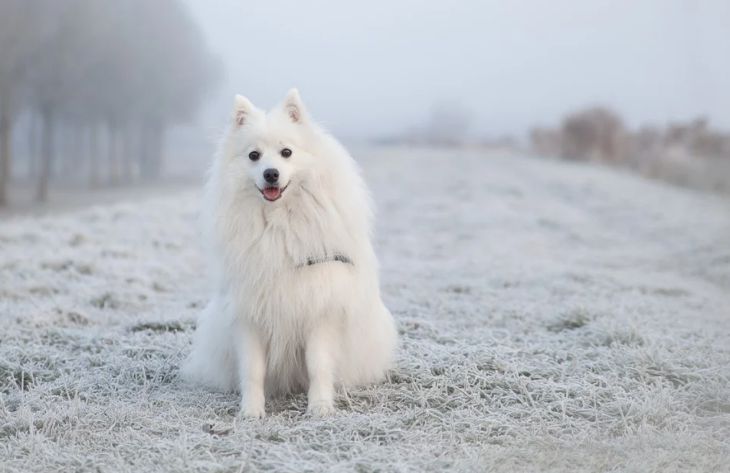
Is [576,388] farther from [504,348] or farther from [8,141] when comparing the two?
[8,141]

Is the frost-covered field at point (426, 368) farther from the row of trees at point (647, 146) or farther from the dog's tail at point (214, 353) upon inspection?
the row of trees at point (647, 146)

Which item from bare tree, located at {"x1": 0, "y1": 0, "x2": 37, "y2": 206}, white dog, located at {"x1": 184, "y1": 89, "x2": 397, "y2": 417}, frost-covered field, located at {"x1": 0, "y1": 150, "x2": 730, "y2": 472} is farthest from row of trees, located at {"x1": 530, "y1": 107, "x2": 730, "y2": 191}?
bare tree, located at {"x1": 0, "y1": 0, "x2": 37, "y2": 206}

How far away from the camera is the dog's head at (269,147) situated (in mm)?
3203

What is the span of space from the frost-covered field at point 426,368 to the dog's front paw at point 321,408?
0.05 m

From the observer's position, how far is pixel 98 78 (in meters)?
20.8

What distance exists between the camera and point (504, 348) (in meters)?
4.25

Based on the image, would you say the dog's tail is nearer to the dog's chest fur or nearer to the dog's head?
the dog's chest fur

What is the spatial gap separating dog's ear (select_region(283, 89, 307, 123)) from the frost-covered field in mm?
1421

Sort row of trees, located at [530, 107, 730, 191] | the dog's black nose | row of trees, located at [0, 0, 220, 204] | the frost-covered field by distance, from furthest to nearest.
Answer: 1. row of trees, located at [530, 107, 730, 191]
2. row of trees, located at [0, 0, 220, 204]
3. the dog's black nose
4. the frost-covered field

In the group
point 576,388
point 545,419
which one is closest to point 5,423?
point 545,419

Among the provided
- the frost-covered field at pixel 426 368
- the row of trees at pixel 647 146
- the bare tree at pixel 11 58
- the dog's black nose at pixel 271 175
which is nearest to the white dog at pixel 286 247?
the dog's black nose at pixel 271 175

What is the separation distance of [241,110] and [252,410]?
145cm

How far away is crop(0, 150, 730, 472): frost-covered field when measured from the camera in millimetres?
2820

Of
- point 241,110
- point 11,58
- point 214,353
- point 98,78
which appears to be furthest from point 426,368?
point 98,78
